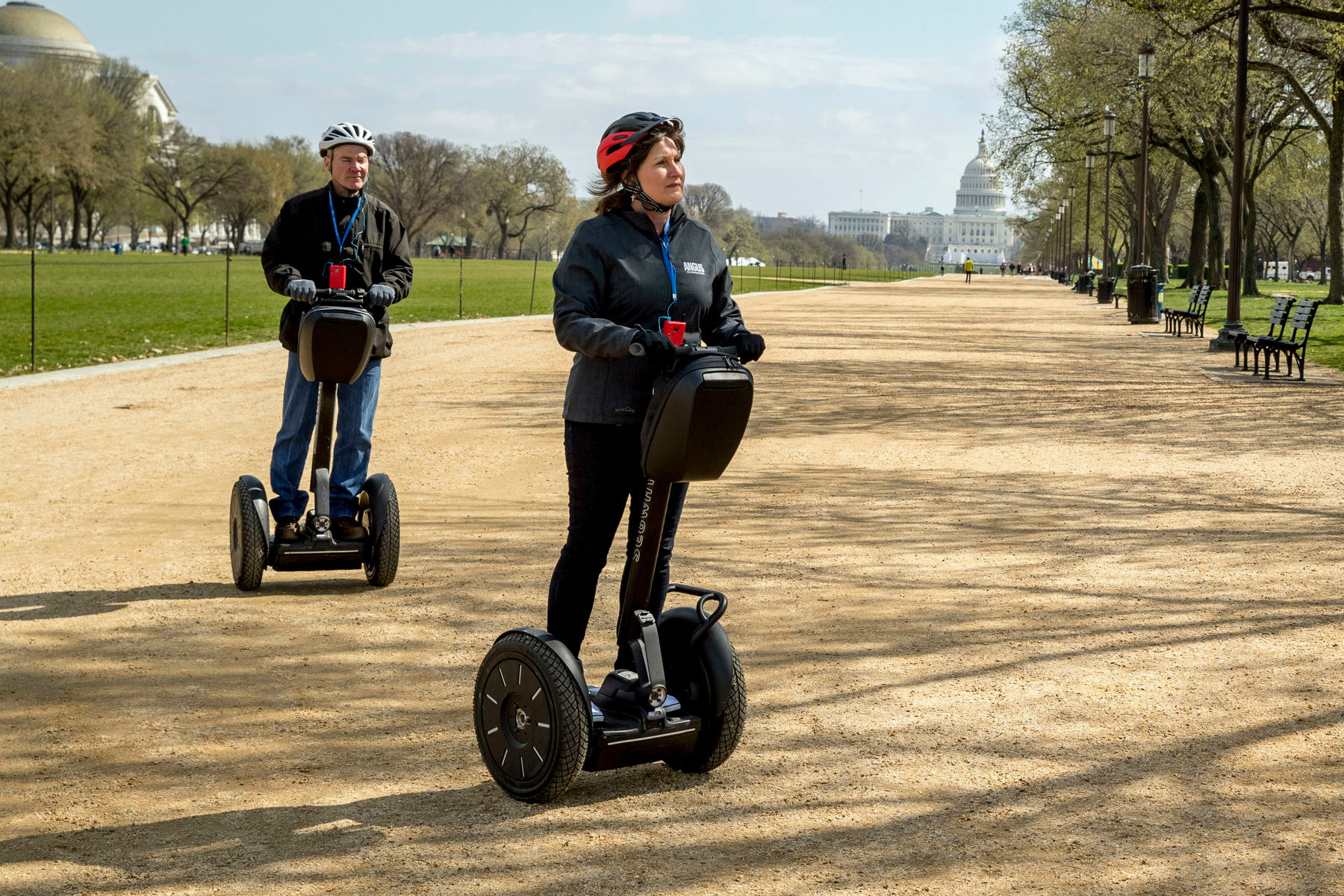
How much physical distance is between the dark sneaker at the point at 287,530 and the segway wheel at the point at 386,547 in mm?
316

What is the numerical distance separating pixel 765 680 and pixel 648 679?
1.39 meters

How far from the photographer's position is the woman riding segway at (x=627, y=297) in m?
3.81

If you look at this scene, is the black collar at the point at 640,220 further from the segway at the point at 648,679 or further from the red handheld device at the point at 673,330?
the segway at the point at 648,679

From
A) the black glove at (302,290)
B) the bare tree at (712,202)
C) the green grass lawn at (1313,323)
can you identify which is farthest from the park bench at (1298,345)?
the bare tree at (712,202)

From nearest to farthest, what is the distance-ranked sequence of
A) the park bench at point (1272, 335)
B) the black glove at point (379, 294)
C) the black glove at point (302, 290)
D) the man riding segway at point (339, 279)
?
1. the black glove at point (302, 290)
2. the black glove at point (379, 294)
3. the man riding segway at point (339, 279)
4. the park bench at point (1272, 335)

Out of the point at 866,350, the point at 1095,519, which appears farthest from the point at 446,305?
the point at 1095,519

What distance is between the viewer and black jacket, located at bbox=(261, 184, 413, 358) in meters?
6.20

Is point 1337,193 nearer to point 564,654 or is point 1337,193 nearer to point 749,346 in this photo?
point 749,346

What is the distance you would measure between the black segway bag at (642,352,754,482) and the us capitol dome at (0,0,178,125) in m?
143

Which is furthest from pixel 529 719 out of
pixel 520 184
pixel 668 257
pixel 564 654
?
pixel 520 184

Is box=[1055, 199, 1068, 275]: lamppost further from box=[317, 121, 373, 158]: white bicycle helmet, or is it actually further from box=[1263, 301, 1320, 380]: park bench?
box=[317, 121, 373, 158]: white bicycle helmet

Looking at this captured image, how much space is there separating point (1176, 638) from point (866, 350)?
17527 mm

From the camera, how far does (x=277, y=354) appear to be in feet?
64.2

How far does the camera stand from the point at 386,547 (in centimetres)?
639
